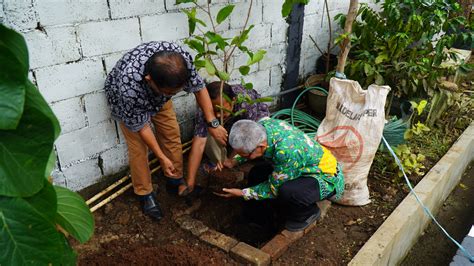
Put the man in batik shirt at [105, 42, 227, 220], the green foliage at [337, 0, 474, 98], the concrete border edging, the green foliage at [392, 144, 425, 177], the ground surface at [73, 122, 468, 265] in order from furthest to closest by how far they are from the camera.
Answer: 1. the green foliage at [337, 0, 474, 98]
2. the green foliage at [392, 144, 425, 177]
3. the concrete border edging
4. the ground surface at [73, 122, 468, 265]
5. the man in batik shirt at [105, 42, 227, 220]

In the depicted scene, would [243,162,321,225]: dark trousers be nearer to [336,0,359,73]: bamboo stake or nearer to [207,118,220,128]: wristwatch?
[207,118,220,128]: wristwatch

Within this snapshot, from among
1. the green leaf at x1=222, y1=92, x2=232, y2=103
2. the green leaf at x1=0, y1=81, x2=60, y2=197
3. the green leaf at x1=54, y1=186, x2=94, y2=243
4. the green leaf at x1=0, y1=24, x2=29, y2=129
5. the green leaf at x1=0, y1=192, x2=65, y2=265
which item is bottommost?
the green leaf at x1=222, y1=92, x2=232, y2=103

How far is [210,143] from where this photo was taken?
3.39 metres

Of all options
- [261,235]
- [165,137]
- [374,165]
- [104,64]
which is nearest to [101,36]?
[104,64]

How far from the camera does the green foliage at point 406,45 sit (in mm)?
3833

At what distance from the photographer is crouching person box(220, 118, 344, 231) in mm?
2389

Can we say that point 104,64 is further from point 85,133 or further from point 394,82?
point 394,82

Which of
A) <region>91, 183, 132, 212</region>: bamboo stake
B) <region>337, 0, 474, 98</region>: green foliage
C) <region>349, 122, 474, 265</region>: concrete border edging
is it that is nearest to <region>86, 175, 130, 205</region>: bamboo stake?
<region>91, 183, 132, 212</region>: bamboo stake

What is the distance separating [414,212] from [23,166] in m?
2.79

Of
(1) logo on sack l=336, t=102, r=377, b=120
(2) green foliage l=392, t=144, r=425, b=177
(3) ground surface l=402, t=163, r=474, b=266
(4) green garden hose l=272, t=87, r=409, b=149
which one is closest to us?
(1) logo on sack l=336, t=102, r=377, b=120

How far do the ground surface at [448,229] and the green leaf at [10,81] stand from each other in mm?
3120

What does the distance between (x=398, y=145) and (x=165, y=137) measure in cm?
211

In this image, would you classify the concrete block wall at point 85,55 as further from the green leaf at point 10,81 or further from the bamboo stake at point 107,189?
the green leaf at point 10,81

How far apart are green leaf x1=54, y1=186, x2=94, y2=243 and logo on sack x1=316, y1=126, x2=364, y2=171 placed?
2.36 meters
